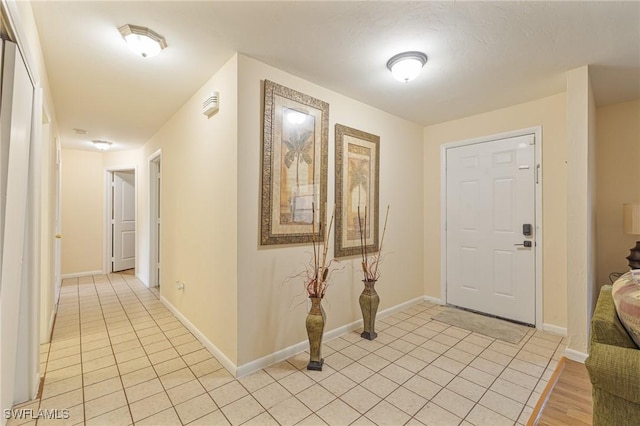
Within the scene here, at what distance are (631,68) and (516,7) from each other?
1.57 meters

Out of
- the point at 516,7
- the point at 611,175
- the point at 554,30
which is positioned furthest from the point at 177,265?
the point at 611,175

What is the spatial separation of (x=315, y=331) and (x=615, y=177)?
139 inches

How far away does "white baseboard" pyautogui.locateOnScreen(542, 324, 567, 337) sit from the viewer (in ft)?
9.61

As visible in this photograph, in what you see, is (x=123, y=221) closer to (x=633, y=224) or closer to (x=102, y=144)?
(x=102, y=144)

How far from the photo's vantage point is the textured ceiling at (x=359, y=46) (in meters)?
1.73

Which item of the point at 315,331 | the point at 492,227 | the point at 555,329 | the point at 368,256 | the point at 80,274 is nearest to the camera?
the point at 315,331

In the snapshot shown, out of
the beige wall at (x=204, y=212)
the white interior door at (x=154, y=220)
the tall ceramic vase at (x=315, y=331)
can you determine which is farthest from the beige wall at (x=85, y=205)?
the tall ceramic vase at (x=315, y=331)

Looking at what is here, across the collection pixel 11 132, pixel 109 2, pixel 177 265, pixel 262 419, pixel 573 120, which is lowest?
pixel 262 419

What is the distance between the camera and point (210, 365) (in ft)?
7.73

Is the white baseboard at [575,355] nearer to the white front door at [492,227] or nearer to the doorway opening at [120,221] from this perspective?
the white front door at [492,227]

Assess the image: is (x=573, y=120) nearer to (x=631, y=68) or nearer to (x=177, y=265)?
(x=631, y=68)

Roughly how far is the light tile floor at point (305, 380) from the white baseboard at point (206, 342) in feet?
0.16

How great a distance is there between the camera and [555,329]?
2.98 meters

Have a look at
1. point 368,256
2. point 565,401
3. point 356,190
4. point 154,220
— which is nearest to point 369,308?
point 368,256
